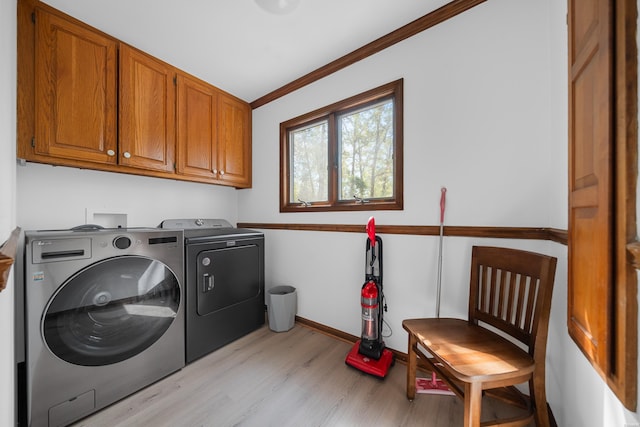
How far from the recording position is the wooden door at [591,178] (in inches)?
26.2

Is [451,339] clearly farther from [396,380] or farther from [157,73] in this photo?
[157,73]

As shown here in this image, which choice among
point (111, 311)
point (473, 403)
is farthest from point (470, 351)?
point (111, 311)

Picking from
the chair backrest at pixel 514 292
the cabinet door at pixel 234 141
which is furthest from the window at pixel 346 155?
the chair backrest at pixel 514 292

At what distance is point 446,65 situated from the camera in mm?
1550

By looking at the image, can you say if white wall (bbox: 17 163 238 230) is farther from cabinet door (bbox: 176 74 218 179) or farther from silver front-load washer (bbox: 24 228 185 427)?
silver front-load washer (bbox: 24 228 185 427)

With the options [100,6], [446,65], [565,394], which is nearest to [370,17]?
[446,65]

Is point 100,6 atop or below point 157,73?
atop

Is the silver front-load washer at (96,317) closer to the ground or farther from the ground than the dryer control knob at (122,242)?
closer to the ground

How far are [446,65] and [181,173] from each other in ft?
7.29

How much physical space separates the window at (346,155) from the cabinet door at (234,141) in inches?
19.1

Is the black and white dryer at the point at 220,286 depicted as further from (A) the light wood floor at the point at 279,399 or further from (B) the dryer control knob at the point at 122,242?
(B) the dryer control knob at the point at 122,242

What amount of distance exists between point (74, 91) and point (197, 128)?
0.81 m

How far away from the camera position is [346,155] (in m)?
2.12

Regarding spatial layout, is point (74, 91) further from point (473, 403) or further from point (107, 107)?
point (473, 403)
